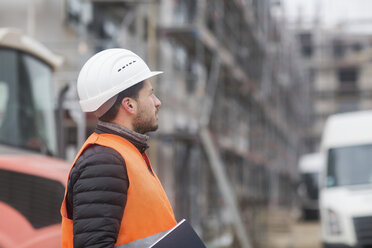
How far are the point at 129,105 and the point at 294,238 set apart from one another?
2173 centimetres

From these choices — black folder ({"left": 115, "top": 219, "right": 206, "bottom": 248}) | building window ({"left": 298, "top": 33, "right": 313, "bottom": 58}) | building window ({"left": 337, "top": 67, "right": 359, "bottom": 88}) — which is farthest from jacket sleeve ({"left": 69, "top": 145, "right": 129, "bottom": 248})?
building window ({"left": 337, "top": 67, "right": 359, "bottom": 88})

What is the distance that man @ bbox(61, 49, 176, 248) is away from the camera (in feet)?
7.39

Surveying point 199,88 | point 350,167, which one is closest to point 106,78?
point 350,167

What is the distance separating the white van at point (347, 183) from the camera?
10.2 meters

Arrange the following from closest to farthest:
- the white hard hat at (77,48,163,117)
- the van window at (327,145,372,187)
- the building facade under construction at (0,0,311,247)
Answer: the white hard hat at (77,48,163,117)
the van window at (327,145,372,187)
the building facade under construction at (0,0,311,247)

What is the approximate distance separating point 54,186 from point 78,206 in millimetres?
2537

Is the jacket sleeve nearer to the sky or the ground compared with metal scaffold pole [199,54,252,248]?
nearer to the sky

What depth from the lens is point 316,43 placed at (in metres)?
52.9

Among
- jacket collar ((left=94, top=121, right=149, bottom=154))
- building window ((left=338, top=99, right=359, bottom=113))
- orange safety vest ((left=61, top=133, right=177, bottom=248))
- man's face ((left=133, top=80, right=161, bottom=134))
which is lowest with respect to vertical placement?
building window ((left=338, top=99, right=359, bottom=113))

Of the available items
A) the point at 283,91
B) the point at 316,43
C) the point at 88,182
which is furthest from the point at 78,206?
the point at 316,43

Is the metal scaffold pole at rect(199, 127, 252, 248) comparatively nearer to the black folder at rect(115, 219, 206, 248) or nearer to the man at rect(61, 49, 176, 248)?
the man at rect(61, 49, 176, 248)

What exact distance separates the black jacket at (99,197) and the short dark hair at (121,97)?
186 millimetres

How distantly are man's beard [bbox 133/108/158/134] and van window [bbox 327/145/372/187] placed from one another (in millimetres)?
8964

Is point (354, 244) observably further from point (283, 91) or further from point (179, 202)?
point (283, 91)
